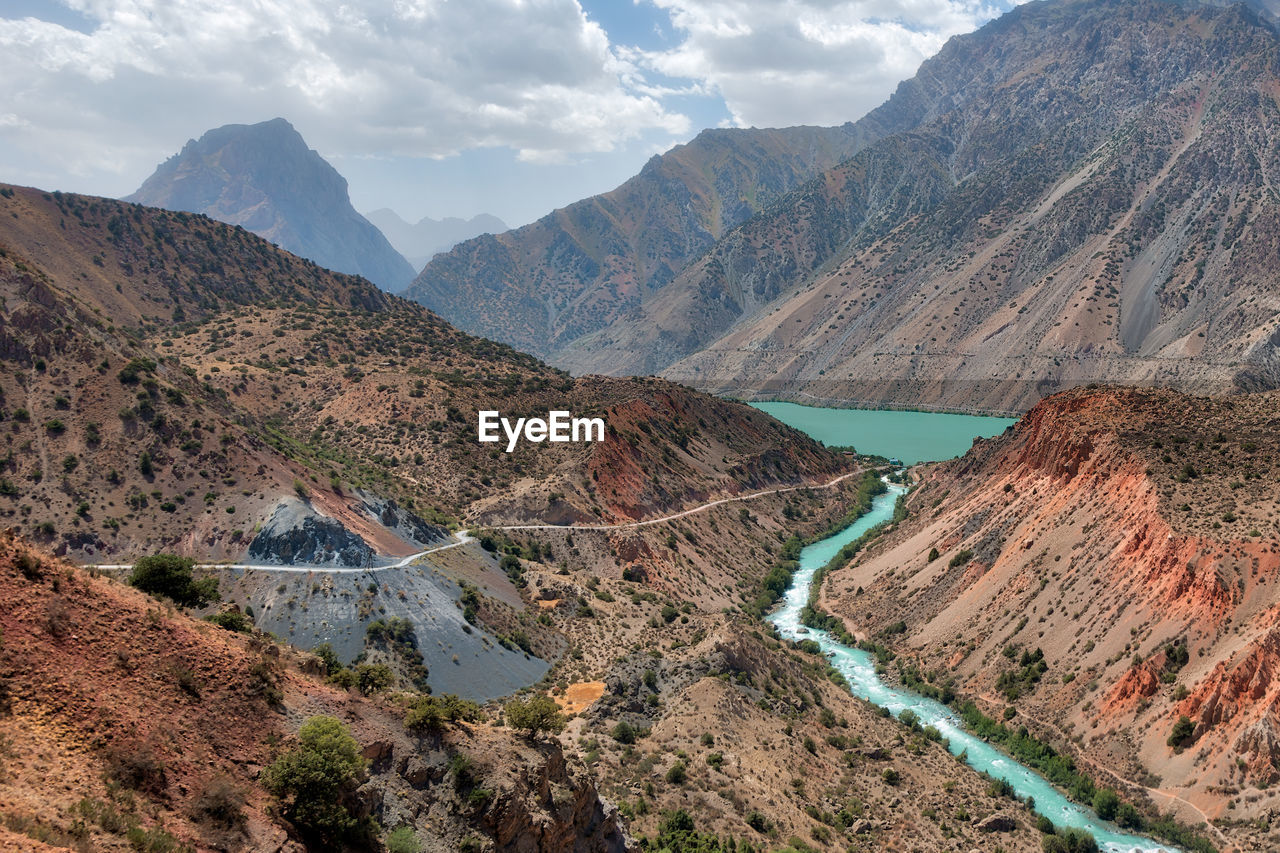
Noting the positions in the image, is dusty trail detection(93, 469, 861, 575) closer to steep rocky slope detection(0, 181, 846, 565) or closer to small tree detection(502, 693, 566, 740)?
steep rocky slope detection(0, 181, 846, 565)

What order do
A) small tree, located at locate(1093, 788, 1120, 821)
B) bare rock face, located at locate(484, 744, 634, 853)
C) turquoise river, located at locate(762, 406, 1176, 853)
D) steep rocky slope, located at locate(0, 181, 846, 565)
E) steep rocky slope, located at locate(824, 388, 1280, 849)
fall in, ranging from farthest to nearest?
steep rocky slope, located at locate(0, 181, 846, 565), small tree, located at locate(1093, 788, 1120, 821), turquoise river, located at locate(762, 406, 1176, 853), steep rocky slope, located at locate(824, 388, 1280, 849), bare rock face, located at locate(484, 744, 634, 853)

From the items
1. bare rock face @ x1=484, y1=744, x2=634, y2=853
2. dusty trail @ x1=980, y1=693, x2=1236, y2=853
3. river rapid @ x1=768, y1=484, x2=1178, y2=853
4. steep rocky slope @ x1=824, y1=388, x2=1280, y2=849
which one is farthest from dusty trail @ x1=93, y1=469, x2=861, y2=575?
dusty trail @ x1=980, y1=693, x2=1236, y2=853

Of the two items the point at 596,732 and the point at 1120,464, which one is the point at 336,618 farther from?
the point at 1120,464

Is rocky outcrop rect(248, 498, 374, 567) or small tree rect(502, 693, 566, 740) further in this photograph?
rocky outcrop rect(248, 498, 374, 567)

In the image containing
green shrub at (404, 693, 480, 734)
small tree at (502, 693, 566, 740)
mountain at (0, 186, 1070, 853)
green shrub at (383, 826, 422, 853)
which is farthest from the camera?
small tree at (502, 693, 566, 740)

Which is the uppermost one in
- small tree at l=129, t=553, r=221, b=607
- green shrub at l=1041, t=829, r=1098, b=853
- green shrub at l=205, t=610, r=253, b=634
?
small tree at l=129, t=553, r=221, b=607

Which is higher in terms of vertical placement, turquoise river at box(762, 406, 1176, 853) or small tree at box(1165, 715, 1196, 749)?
small tree at box(1165, 715, 1196, 749)

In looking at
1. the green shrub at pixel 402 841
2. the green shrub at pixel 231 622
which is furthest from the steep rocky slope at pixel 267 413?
the green shrub at pixel 402 841

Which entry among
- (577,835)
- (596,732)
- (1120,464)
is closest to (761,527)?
(1120,464)

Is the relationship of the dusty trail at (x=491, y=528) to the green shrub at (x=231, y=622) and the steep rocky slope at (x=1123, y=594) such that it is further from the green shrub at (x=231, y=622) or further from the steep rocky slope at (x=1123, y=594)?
the green shrub at (x=231, y=622)
